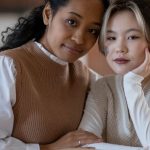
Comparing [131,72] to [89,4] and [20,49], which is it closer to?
[89,4]

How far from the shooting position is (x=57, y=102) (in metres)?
1.31

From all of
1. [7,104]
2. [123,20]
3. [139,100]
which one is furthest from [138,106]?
[7,104]

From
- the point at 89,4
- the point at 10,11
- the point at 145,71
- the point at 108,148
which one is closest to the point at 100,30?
the point at 89,4

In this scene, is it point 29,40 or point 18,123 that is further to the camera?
point 29,40

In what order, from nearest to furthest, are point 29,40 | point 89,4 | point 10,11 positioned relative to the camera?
point 89,4 < point 29,40 < point 10,11

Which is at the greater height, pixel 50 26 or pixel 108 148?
pixel 50 26

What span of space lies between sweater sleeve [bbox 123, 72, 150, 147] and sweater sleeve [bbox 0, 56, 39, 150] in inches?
15.2

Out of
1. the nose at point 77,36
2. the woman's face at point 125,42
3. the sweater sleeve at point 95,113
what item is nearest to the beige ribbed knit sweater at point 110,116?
the sweater sleeve at point 95,113

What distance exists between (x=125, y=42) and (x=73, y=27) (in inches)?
8.0

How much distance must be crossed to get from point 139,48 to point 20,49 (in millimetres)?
447

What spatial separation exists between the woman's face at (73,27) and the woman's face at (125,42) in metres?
0.07

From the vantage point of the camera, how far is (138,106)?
1.27m

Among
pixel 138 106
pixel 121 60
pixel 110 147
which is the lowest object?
pixel 110 147

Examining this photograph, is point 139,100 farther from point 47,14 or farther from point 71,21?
point 47,14
